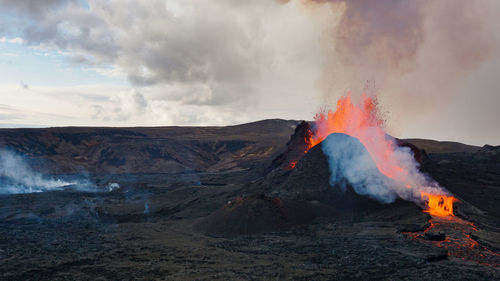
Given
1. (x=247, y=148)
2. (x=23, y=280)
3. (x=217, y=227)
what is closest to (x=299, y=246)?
(x=217, y=227)

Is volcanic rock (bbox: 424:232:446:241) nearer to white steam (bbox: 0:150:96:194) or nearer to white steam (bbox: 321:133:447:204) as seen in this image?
white steam (bbox: 321:133:447:204)

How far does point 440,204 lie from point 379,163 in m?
6.03

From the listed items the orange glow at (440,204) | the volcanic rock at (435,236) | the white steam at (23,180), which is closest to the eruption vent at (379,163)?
the orange glow at (440,204)

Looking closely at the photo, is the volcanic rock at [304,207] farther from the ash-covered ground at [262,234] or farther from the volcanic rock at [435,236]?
the volcanic rock at [435,236]

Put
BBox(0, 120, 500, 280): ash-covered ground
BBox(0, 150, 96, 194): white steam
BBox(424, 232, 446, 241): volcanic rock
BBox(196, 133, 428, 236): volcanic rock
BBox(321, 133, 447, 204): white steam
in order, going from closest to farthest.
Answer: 1. BBox(0, 120, 500, 280): ash-covered ground
2. BBox(424, 232, 446, 241): volcanic rock
3. BBox(196, 133, 428, 236): volcanic rock
4. BBox(321, 133, 447, 204): white steam
5. BBox(0, 150, 96, 194): white steam

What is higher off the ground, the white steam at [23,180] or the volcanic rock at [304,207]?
the volcanic rock at [304,207]

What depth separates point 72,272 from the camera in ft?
44.4

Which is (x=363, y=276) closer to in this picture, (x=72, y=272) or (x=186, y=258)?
(x=186, y=258)

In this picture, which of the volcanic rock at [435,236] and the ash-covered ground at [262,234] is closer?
the ash-covered ground at [262,234]

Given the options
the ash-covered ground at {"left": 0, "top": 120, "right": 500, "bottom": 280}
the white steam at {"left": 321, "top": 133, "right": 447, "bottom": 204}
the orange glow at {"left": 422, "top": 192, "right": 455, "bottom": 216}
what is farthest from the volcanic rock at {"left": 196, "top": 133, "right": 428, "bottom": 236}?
the orange glow at {"left": 422, "top": 192, "right": 455, "bottom": 216}

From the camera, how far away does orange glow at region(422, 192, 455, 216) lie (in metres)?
22.2

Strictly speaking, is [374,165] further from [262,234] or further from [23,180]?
[23,180]

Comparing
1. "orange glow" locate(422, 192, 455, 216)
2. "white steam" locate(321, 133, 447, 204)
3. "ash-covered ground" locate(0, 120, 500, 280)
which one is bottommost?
"ash-covered ground" locate(0, 120, 500, 280)

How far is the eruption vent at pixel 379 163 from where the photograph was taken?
23281 millimetres
